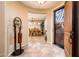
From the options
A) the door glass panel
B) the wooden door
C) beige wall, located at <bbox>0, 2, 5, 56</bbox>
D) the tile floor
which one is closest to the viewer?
the wooden door

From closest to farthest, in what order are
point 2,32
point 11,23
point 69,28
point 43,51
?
point 69,28 → point 2,32 → point 11,23 → point 43,51

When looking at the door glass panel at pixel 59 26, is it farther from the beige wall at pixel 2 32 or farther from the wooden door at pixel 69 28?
the beige wall at pixel 2 32

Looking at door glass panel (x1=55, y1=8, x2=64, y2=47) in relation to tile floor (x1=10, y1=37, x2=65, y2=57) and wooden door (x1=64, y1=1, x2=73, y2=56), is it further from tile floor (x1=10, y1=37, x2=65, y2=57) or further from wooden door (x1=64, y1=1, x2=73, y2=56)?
wooden door (x1=64, y1=1, x2=73, y2=56)

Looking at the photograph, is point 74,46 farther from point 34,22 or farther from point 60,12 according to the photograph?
point 34,22

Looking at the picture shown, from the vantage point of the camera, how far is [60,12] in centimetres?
562

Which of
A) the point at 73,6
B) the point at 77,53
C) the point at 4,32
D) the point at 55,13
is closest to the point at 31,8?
the point at 55,13

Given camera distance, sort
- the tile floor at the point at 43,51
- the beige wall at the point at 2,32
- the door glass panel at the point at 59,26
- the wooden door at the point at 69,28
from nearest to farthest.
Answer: the wooden door at the point at 69,28 < the beige wall at the point at 2,32 < the tile floor at the point at 43,51 < the door glass panel at the point at 59,26

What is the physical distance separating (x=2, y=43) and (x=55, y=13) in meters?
3.85

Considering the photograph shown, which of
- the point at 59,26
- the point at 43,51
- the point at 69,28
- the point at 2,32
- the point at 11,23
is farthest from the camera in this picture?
the point at 59,26

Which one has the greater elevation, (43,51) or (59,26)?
(59,26)

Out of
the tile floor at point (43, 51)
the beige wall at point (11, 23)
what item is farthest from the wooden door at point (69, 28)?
the beige wall at point (11, 23)

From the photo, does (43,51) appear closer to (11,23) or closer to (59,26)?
(11,23)

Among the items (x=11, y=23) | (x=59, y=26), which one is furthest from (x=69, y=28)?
(x=59, y=26)

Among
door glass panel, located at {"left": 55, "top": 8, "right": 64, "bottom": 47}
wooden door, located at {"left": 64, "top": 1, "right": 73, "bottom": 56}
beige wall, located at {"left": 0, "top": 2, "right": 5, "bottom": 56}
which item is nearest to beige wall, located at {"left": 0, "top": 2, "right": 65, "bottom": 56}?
beige wall, located at {"left": 0, "top": 2, "right": 5, "bottom": 56}
